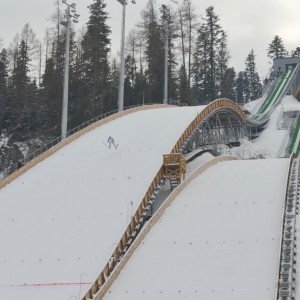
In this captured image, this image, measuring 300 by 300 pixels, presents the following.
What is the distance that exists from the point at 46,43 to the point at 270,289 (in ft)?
184

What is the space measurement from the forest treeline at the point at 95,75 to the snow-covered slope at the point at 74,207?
13.0 meters

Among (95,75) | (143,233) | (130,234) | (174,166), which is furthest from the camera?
(95,75)

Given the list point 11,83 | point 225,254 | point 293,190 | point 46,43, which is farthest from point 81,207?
point 46,43

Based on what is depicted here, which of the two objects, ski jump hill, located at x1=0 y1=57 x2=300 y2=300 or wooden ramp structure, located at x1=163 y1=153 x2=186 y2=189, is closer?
ski jump hill, located at x1=0 y1=57 x2=300 y2=300

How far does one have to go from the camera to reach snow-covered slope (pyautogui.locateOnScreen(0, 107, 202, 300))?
54.4 feet

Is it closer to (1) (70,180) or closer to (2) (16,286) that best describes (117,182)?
(1) (70,180)

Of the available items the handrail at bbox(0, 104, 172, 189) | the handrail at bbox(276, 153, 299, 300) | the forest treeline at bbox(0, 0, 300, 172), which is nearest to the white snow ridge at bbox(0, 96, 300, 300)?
the handrail at bbox(276, 153, 299, 300)

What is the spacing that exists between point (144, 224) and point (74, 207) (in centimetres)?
252

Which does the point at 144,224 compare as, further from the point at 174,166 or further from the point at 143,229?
the point at 174,166

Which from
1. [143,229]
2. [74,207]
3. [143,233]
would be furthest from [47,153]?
[143,233]

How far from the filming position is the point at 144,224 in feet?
66.6

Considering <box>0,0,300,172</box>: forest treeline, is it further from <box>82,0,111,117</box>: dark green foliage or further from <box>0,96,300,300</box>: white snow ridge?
<box>0,96,300,300</box>: white snow ridge

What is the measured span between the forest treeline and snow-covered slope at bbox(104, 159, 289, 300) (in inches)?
779

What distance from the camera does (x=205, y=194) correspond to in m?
21.9
